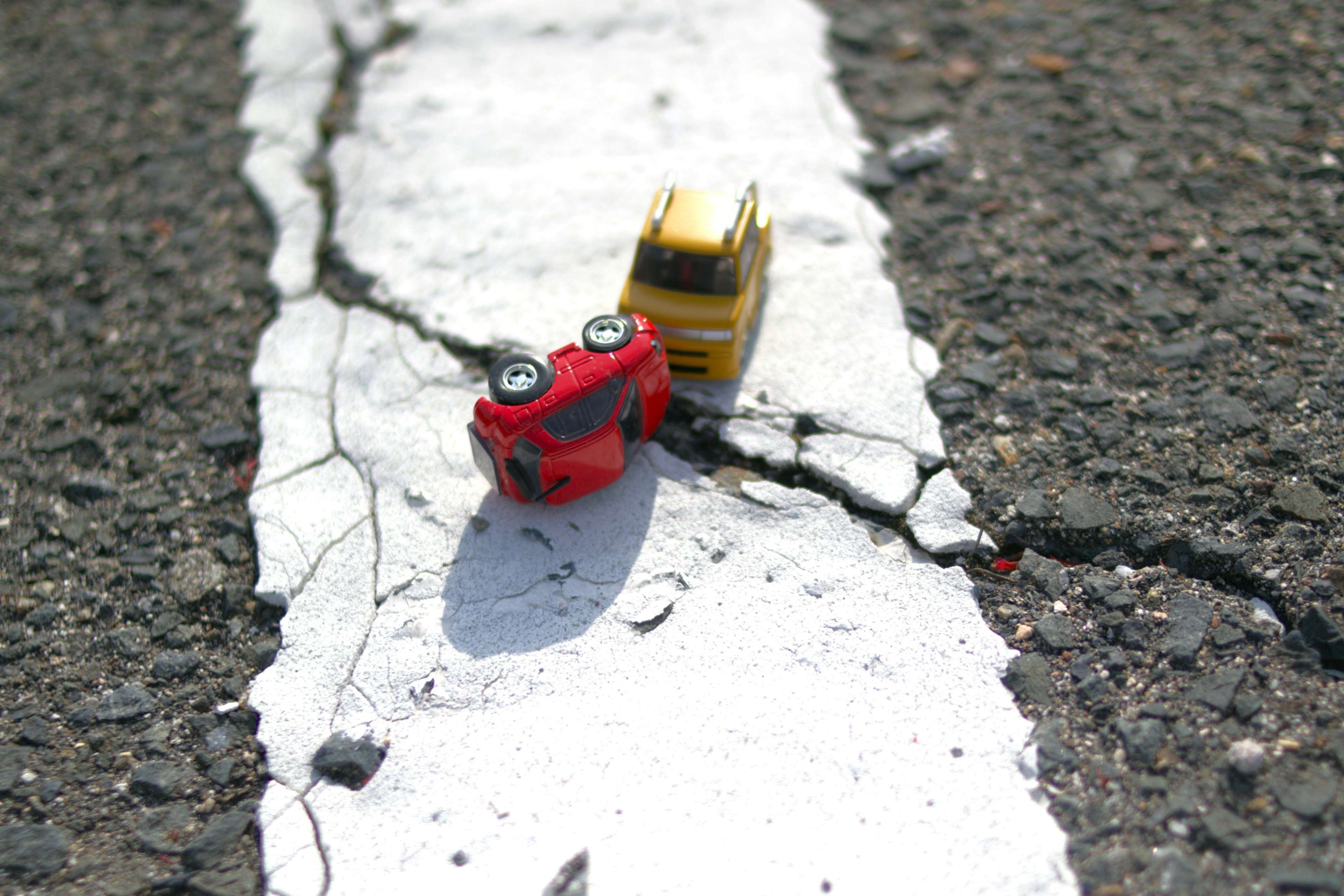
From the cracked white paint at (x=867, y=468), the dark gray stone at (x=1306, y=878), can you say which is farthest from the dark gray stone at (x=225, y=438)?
the dark gray stone at (x=1306, y=878)

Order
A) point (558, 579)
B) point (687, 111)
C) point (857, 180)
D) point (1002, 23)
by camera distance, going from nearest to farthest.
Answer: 1. point (558, 579)
2. point (857, 180)
3. point (687, 111)
4. point (1002, 23)

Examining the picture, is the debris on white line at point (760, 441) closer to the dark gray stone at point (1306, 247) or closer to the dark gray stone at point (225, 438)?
the dark gray stone at point (225, 438)

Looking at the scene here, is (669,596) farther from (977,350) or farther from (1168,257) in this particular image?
(1168,257)

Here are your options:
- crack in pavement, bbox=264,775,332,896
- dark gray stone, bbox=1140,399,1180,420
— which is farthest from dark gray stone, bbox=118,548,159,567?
dark gray stone, bbox=1140,399,1180,420

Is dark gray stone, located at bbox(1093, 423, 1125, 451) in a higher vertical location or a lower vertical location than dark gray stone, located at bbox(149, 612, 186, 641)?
higher

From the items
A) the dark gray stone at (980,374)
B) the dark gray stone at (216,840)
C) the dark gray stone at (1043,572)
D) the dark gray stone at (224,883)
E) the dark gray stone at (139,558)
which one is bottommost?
the dark gray stone at (224,883)

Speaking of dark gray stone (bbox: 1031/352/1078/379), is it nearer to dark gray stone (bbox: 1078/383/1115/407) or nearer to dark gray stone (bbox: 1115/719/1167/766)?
dark gray stone (bbox: 1078/383/1115/407)

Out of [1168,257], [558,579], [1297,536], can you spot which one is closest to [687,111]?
[1168,257]
